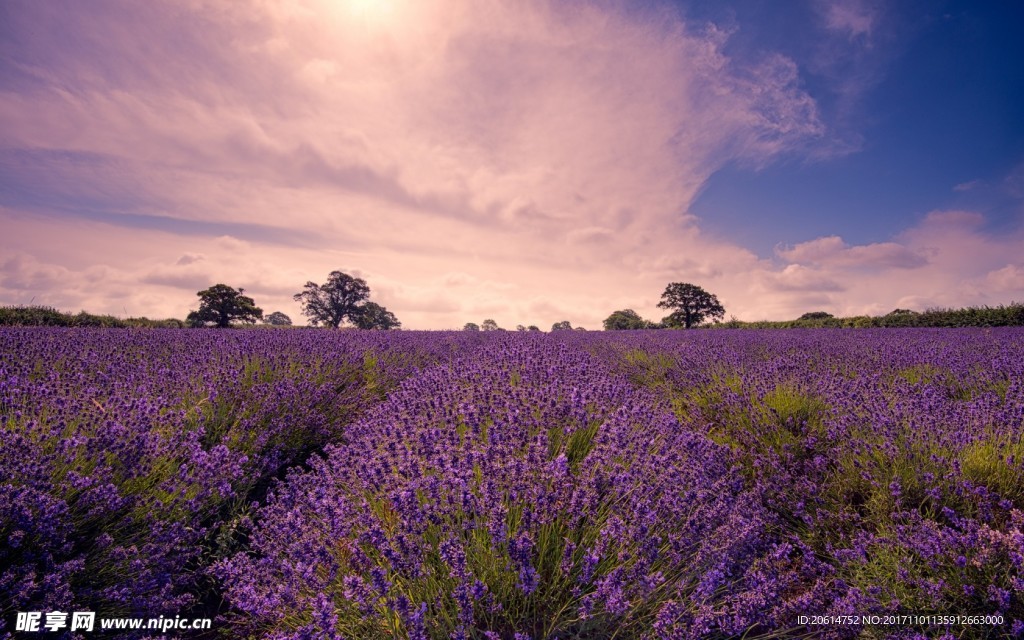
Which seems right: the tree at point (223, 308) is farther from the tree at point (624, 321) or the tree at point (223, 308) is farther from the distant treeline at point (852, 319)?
the tree at point (624, 321)

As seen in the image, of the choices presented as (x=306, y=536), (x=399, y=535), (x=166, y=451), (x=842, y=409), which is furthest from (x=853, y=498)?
(x=166, y=451)

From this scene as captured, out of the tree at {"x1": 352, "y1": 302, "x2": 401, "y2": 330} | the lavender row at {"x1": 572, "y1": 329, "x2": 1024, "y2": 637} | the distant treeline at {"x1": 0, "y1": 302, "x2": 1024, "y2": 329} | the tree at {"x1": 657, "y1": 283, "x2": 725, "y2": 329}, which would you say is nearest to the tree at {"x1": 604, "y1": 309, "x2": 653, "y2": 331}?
the tree at {"x1": 657, "y1": 283, "x2": 725, "y2": 329}

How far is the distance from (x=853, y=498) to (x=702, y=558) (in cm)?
138

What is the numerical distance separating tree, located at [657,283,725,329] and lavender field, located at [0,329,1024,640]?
1411 inches

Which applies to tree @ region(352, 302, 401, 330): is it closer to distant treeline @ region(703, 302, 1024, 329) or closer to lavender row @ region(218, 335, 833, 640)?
distant treeline @ region(703, 302, 1024, 329)

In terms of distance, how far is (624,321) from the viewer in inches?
1419

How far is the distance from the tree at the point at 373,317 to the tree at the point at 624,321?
1735 cm

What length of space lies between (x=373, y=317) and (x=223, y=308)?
38.7 ft

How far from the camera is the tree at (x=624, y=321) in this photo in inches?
1376

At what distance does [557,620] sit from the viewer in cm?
158

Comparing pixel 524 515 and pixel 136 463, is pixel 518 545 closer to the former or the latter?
pixel 524 515

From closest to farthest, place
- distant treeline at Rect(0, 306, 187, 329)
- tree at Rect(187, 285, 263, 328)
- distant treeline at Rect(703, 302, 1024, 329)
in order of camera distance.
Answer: distant treeline at Rect(0, 306, 187, 329)
distant treeline at Rect(703, 302, 1024, 329)
tree at Rect(187, 285, 263, 328)

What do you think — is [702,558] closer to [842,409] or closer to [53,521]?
[842,409]

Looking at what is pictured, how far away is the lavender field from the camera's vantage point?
1.60m
